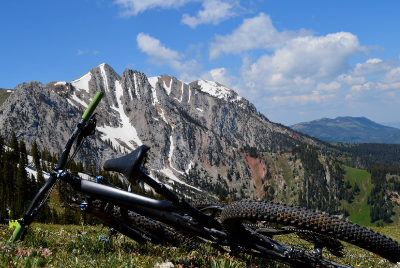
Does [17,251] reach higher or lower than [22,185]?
higher

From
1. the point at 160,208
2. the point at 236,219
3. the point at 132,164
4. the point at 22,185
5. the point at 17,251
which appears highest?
the point at 132,164

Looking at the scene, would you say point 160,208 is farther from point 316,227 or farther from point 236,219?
point 316,227

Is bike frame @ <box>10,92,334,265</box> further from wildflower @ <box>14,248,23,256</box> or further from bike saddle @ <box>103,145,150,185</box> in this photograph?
wildflower @ <box>14,248,23,256</box>

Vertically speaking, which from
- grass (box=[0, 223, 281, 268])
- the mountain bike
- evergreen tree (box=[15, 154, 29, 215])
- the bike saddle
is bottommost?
evergreen tree (box=[15, 154, 29, 215])

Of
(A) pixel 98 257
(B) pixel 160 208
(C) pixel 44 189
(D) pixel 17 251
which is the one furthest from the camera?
(C) pixel 44 189

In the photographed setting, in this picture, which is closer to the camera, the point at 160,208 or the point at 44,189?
the point at 160,208

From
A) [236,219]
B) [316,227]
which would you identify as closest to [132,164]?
[236,219]

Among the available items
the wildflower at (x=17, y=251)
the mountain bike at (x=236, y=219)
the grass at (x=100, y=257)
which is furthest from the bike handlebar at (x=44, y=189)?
the wildflower at (x=17, y=251)

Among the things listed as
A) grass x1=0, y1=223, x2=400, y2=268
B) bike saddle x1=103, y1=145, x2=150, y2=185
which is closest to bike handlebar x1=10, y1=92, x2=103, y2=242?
grass x1=0, y1=223, x2=400, y2=268

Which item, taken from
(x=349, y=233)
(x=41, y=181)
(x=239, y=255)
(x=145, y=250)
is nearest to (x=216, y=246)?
(x=239, y=255)

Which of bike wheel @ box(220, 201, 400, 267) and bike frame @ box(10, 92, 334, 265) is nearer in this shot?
bike wheel @ box(220, 201, 400, 267)

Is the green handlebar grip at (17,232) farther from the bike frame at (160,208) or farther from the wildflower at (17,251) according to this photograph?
the wildflower at (17,251)

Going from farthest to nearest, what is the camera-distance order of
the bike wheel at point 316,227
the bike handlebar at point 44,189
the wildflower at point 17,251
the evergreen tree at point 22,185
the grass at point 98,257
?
the evergreen tree at point 22,185 → the bike handlebar at point 44,189 → the wildflower at point 17,251 → the grass at point 98,257 → the bike wheel at point 316,227

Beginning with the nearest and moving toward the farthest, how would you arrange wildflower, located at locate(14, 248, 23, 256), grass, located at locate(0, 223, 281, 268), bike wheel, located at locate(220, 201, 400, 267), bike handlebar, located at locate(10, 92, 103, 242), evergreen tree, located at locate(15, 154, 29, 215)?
bike wheel, located at locate(220, 201, 400, 267) < grass, located at locate(0, 223, 281, 268) < wildflower, located at locate(14, 248, 23, 256) < bike handlebar, located at locate(10, 92, 103, 242) < evergreen tree, located at locate(15, 154, 29, 215)
